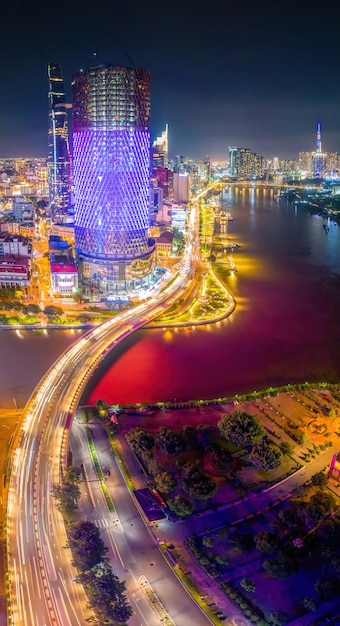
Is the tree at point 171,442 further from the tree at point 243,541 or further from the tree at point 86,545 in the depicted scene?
the tree at point 86,545

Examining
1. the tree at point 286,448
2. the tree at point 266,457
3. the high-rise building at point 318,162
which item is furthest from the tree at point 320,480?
the high-rise building at point 318,162

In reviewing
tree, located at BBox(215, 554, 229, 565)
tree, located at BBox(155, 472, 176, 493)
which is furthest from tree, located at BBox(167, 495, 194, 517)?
tree, located at BBox(215, 554, 229, 565)

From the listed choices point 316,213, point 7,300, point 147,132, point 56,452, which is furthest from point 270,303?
point 316,213

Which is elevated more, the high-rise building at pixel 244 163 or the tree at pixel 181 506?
the high-rise building at pixel 244 163

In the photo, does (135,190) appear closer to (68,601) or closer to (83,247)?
(83,247)

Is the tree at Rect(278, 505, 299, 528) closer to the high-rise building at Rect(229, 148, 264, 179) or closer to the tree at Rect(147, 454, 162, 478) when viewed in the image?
the tree at Rect(147, 454, 162, 478)

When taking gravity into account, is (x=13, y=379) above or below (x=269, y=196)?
below
